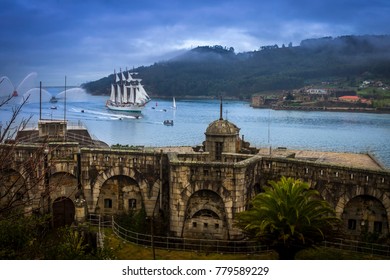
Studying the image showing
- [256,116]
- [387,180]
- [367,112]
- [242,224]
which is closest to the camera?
[242,224]

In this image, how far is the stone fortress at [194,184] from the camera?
1848 cm

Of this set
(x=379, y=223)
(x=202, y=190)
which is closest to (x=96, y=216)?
(x=202, y=190)

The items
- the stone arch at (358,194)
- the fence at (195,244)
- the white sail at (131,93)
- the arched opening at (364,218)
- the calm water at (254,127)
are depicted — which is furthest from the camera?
the white sail at (131,93)

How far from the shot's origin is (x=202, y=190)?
765 inches

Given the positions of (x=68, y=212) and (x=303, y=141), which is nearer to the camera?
(x=68, y=212)

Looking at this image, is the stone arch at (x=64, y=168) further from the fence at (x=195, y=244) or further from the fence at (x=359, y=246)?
the fence at (x=359, y=246)

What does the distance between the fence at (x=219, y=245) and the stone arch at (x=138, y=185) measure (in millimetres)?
2234

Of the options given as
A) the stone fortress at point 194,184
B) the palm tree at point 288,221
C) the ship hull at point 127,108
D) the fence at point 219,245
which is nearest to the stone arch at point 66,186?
the stone fortress at point 194,184

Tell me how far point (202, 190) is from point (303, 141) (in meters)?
42.4

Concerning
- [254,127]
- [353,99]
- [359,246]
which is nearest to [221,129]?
[359,246]

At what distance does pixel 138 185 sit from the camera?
22.3 meters

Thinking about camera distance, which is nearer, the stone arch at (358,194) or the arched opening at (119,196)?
the stone arch at (358,194)

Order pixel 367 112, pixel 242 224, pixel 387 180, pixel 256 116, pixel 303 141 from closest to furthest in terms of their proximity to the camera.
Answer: pixel 242 224
pixel 387 180
pixel 367 112
pixel 303 141
pixel 256 116

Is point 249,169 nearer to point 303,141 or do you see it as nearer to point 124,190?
point 124,190
